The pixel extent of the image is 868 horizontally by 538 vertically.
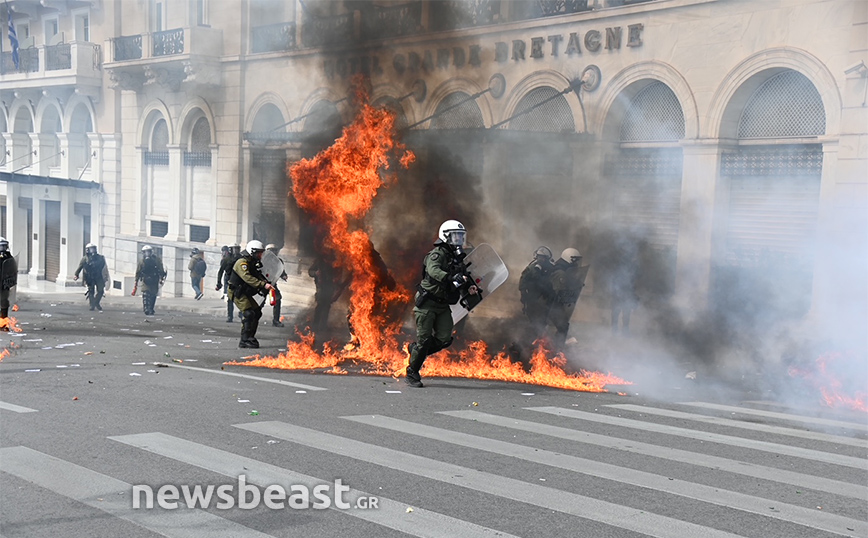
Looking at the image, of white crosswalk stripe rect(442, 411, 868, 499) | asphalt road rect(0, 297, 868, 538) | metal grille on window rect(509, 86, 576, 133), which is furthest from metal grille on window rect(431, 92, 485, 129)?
white crosswalk stripe rect(442, 411, 868, 499)

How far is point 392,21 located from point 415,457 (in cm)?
1427

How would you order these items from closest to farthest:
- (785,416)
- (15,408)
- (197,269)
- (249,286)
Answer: (15,408)
(785,416)
(249,286)
(197,269)

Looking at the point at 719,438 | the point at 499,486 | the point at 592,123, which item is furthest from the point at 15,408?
the point at 592,123

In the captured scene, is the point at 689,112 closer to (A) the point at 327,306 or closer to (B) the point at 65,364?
(A) the point at 327,306

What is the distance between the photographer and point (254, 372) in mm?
10750

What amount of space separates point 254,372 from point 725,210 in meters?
8.44

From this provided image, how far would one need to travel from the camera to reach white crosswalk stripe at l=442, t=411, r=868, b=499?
6172mm

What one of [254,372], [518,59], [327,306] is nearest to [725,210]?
[518,59]

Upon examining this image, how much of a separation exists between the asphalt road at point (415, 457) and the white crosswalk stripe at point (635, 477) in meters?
0.02

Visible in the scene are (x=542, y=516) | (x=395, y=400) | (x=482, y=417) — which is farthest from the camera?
(x=395, y=400)

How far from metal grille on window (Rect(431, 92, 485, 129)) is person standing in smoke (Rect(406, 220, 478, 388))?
31.2 ft

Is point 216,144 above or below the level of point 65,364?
above

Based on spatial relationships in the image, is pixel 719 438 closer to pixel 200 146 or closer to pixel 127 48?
pixel 200 146

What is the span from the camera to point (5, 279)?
49.1 feet
